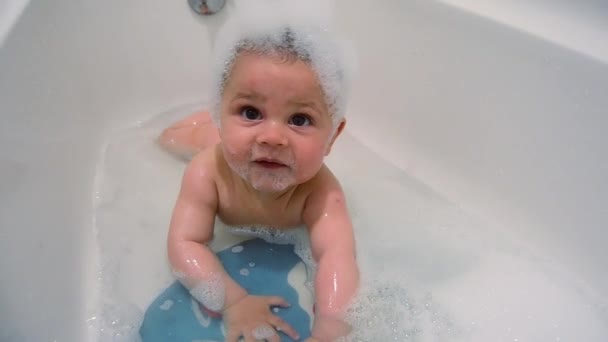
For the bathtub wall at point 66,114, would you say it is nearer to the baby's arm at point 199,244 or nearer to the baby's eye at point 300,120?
the baby's arm at point 199,244

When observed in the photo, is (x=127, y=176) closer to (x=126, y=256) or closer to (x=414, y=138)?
(x=126, y=256)

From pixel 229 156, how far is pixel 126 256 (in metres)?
0.34

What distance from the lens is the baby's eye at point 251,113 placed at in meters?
0.86

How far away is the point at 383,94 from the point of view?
1378 mm

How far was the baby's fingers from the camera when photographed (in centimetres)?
97

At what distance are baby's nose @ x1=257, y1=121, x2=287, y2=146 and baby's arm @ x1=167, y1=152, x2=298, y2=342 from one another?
21cm

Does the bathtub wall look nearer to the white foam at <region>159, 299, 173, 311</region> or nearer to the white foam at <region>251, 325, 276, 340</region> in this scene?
the white foam at <region>159, 299, 173, 311</region>

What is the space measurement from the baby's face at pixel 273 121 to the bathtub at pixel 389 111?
34 cm

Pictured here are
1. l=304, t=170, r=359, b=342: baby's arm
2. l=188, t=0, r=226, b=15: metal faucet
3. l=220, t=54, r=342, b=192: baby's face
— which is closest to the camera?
l=220, t=54, r=342, b=192: baby's face

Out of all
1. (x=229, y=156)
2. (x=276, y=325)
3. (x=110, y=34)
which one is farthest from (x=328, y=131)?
(x=110, y=34)

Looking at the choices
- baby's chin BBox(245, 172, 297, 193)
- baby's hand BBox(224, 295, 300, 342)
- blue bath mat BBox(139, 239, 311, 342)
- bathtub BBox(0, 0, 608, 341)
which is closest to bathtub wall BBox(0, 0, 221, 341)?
bathtub BBox(0, 0, 608, 341)

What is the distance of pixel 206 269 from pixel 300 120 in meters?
0.30

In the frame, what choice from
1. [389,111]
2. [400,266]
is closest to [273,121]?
[400,266]

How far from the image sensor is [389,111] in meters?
1.38
